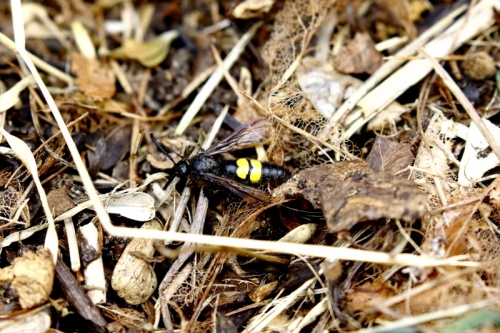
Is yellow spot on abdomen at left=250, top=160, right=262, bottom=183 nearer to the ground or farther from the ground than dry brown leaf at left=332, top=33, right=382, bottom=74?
nearer to the ground

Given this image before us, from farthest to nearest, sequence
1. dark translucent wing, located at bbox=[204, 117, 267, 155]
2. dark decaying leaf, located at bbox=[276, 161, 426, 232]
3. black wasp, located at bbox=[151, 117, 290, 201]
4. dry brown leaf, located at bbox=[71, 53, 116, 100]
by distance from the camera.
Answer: dry brown leaf, located at bbox=[71, 53, 116, 100]
dark translucent wing, located at bbox=[204, 117, 267, 155]
black wasp, located at bbox=[151, 117, 290, 201]
dark decaying leaf, located at bbox=[276, 161, 426, 232]

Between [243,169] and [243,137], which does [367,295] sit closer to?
[243,169]

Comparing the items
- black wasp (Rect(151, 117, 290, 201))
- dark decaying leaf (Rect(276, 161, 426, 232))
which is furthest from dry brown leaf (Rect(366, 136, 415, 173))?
black wasp (Rect(151, 117, 290, 201))

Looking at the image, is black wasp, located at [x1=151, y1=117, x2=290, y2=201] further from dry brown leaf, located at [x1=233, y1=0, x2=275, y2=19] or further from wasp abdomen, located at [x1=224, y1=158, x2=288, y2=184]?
dry brown leaf, located at [x1=233, y1=0, x2=275, y2=19]

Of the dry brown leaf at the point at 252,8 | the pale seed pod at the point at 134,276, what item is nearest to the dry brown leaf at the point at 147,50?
the dry brown leaf at the point at 252,8

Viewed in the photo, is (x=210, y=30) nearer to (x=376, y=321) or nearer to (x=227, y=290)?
(x=227, y=290)
